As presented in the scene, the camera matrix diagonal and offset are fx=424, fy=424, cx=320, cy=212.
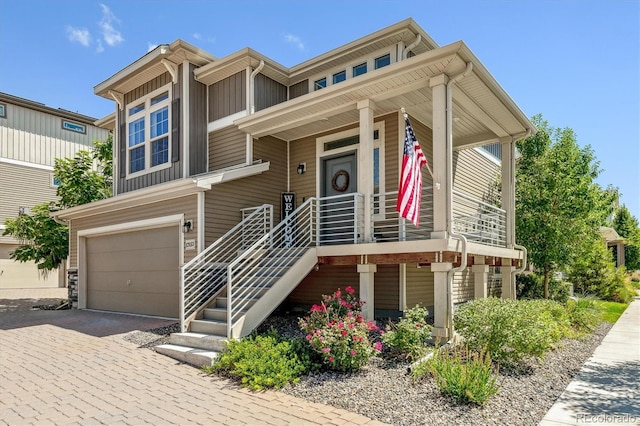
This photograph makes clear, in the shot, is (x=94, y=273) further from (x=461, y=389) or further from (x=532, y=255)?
(x=532, y=255)

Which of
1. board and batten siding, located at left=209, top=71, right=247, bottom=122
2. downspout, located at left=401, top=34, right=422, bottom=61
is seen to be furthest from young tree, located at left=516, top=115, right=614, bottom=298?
board and batten siding, located at left=209, top=71, right=247, bottom=122

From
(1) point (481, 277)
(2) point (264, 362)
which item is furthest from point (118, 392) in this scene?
(1) point (481, 277)

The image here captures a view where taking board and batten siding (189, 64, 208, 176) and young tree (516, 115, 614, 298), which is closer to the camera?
board and batten siding (189, 64, 208, 176)

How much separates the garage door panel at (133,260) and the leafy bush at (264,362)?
407 cm

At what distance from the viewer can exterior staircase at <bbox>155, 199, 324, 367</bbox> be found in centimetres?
668

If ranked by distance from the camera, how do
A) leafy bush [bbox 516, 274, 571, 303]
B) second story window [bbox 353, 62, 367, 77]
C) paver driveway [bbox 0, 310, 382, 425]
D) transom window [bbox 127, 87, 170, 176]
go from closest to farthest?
1. paver driveway [bbox 0, 310, 382, 425]
2. second story window [bbox 353, 62, 367, 77]
3. transom window [bbox 127, 87, 170, 176]
4. leafy bush [bbox 516, 274, 571, 303]

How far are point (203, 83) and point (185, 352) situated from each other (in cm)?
691

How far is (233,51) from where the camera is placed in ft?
32.1

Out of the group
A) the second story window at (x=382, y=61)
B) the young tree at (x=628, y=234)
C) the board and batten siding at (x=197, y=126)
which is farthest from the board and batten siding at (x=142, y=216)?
the young tree at (x=628, y=234)

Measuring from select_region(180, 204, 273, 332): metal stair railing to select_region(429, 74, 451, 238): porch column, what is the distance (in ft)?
12.2

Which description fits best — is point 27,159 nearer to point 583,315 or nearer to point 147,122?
point 147,122

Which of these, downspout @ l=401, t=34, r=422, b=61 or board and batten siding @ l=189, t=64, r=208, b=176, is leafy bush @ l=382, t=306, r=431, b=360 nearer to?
downspout @ l=401, t=34, r=422, b=61

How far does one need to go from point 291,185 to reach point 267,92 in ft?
7.64

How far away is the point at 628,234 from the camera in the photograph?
88.9ft
